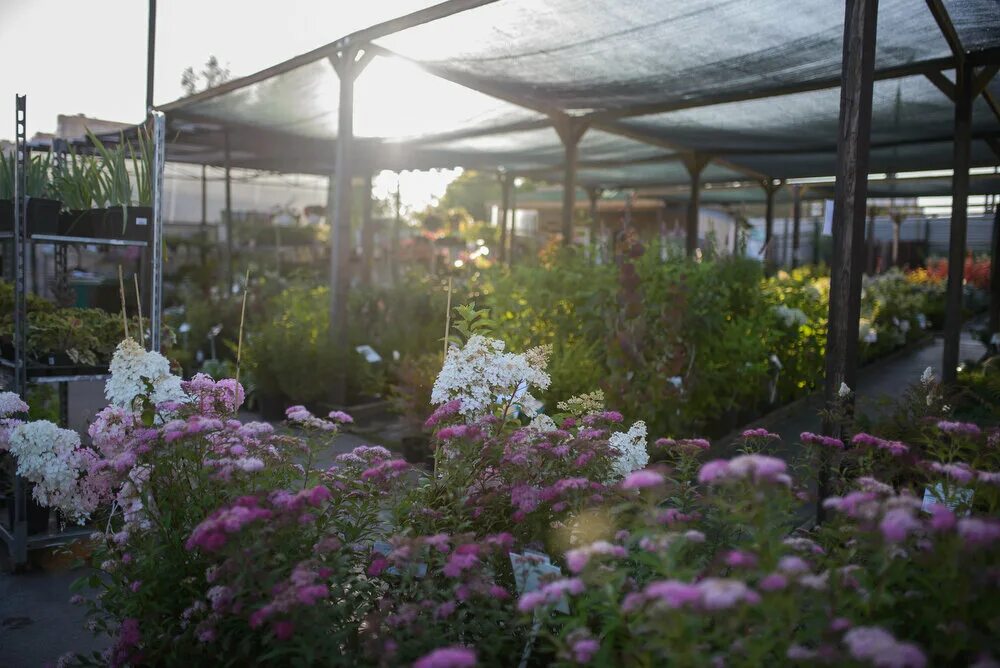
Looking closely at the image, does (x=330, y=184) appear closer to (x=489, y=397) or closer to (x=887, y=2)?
(x=887, y=2)

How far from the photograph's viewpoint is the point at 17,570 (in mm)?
3180

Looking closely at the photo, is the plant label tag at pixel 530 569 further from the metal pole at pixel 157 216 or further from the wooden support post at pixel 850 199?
the metal pole at pixel 157 216

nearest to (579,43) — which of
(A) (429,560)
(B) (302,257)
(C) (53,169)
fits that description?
(C) (53,169)

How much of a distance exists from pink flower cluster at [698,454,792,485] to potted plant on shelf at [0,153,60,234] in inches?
123

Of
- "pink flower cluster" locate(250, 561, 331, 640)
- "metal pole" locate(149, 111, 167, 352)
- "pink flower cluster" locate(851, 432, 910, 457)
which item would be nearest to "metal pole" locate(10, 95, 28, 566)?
"metal pole" locate(149, 111, 167, 352)

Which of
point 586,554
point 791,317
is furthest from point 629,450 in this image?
point 791,317

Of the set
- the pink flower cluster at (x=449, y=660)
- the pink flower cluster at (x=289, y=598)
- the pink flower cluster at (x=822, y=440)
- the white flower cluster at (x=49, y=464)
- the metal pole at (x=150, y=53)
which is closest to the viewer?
the pink flower cluster at (x=449, y=660)

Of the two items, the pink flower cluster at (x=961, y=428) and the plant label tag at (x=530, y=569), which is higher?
the pink flower cluster at (x=961, y=428)

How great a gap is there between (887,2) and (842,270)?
5.61 feet

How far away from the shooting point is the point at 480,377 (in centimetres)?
237

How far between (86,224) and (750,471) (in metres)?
3.35

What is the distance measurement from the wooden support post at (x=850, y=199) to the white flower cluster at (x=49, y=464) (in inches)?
109

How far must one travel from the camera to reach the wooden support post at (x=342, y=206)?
17.7ft

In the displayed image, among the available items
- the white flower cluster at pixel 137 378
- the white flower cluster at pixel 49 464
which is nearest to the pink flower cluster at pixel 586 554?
the white flower cluster at pixel 137 378
